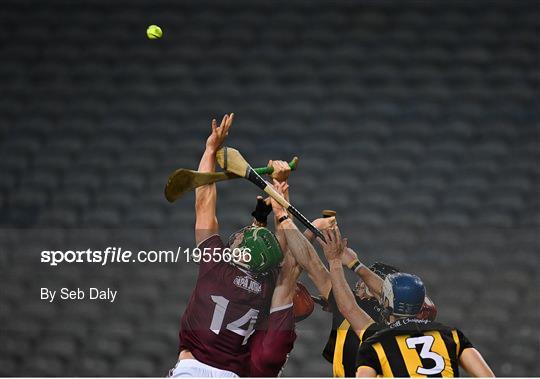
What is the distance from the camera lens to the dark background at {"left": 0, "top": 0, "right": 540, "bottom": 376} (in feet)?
16.2

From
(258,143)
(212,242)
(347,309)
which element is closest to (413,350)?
(347,309)

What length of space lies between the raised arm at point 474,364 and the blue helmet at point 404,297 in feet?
0.71

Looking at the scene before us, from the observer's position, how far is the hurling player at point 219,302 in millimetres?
3236

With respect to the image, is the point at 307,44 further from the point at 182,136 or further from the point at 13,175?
the point at 13,175

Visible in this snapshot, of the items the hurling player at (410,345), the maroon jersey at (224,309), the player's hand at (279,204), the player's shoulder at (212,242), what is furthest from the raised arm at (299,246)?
the hurling player at (410,345)

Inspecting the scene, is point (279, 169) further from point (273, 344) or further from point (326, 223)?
point (273, 344)

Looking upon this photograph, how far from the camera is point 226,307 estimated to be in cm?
326

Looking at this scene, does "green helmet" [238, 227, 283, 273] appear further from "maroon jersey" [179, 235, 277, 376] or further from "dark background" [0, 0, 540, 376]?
"dark background" [0, 0, 540, 376]

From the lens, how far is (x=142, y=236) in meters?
5.46

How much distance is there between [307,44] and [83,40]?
5.63 feet

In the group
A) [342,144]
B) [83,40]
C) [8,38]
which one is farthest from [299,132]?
[8,38]

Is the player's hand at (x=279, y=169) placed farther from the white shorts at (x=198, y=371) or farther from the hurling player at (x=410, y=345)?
the white shorts at (x=198, y=371)

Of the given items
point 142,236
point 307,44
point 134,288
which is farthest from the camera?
point 307,44

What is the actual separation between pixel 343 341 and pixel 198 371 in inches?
22.3
